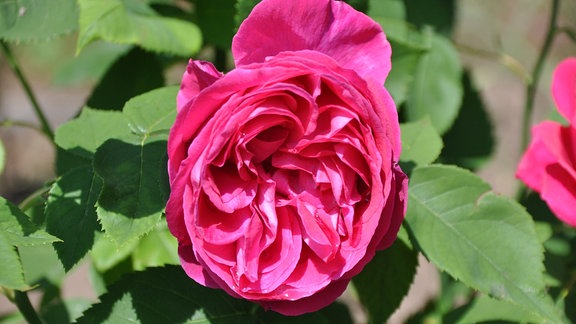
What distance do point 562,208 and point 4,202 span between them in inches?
23.0

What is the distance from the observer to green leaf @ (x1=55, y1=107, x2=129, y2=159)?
0.79 m

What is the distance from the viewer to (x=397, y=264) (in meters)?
0.89

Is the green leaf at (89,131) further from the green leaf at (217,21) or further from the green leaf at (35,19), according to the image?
the green leaf at (217,21)

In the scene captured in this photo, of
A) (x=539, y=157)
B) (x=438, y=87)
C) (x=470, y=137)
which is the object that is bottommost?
(x=470, y=137)

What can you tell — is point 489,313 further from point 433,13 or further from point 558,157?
point 433,13

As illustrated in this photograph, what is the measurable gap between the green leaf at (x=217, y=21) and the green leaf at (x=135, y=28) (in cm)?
2

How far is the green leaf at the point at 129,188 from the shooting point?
65 cm

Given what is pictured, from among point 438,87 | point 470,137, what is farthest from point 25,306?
point 470,137

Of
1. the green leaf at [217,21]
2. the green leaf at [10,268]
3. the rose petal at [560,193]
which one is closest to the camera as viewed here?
the green leaf at [10,268]

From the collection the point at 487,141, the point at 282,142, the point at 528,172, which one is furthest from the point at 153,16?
the point at 487,141

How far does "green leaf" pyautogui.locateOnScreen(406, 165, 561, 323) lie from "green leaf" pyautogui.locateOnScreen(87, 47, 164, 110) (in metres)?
0.47

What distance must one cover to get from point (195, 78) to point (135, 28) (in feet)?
1.09

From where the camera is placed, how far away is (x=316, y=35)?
2.15ft

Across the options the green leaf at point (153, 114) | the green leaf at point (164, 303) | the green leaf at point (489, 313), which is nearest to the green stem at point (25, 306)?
the green leaf at point (164, 303)
